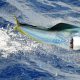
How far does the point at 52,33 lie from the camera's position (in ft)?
25.9

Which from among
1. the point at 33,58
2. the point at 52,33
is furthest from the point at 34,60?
the point at 52,33

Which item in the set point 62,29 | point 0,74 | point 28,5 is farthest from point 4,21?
point 0,74

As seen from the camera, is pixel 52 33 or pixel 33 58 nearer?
pixel 33 58

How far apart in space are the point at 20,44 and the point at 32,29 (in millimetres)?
762

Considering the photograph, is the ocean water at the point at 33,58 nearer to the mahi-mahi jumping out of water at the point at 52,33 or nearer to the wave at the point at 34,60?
the wave at the point at 34,60

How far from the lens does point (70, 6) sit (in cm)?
1282

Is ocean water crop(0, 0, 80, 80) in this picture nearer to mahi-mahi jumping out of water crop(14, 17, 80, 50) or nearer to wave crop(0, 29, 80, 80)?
wave crop(0, 29, 80, 80)

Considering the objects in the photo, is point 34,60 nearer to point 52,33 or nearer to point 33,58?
point 33,58

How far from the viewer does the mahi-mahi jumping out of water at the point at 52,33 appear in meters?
7.88

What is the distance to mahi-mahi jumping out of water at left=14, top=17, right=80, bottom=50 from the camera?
25.8ft

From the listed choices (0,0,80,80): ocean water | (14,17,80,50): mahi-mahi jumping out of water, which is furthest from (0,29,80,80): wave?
(14,17,80,50): mahi-mahi jumping out of water

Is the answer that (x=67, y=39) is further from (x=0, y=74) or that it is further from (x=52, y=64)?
(x=0, y=74)

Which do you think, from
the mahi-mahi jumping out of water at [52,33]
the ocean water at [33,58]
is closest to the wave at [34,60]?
the ocean water at [33,58]

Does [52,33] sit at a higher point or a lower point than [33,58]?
higher
